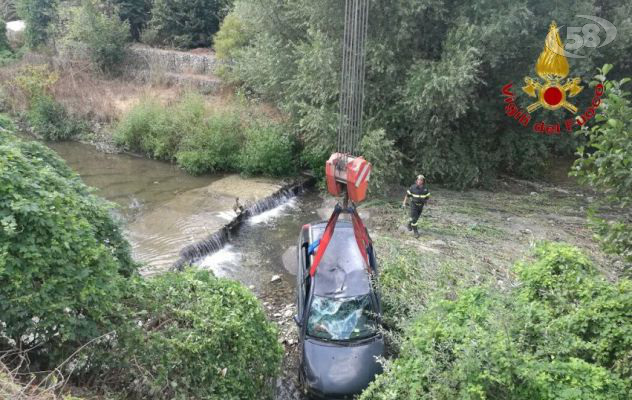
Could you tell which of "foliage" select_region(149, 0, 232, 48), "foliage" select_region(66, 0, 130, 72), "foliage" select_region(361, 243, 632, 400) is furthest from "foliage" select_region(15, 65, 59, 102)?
"foliage" select_region(361, 243, 632, 400)

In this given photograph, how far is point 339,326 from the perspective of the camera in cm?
695

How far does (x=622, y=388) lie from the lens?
15.4 feet

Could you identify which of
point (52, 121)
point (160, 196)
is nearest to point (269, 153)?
point (160, 196)

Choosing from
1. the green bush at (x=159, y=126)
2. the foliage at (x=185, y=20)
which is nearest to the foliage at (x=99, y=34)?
the foliage at (x=185, y=20)

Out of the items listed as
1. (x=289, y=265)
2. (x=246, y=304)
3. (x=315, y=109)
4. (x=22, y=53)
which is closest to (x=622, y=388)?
(x=246, y=304)

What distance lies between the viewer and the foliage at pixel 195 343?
5.18 m

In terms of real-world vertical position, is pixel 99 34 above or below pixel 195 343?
above

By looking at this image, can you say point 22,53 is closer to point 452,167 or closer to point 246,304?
point 452,167

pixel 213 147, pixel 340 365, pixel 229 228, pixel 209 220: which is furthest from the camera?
pixel 213 147

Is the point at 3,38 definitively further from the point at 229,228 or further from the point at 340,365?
the point at 340,365

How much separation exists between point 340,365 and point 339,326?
1.84 ft

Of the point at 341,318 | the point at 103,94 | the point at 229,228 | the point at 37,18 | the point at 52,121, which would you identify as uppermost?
the point at 37,18

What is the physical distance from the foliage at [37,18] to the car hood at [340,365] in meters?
24.1

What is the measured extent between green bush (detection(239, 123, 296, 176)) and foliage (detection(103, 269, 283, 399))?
9.50 metres
